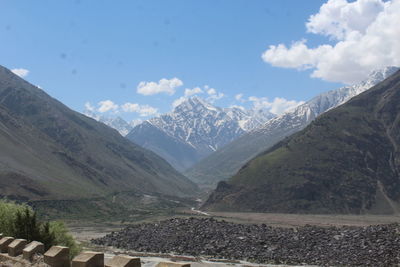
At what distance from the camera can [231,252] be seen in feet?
286

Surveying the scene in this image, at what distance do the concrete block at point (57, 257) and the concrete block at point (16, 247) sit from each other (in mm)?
2966

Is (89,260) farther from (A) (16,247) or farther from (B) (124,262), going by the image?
(A) (16,247)

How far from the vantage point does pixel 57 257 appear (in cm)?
1048

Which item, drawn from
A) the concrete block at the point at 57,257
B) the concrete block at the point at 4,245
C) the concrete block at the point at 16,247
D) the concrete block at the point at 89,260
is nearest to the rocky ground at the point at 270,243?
the concrete block at the point at 4,245

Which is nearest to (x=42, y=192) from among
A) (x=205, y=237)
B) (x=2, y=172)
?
(x=2, y=172)

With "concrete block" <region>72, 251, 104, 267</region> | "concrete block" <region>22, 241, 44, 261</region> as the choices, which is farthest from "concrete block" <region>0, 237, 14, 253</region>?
"concrete block" <region>72, 251, 104, 267</region>

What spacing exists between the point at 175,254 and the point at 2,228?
60598 millimetres

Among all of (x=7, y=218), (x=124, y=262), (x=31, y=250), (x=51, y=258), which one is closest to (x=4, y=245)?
(x=31, y=250)

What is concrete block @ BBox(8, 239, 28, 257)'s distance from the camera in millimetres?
13086

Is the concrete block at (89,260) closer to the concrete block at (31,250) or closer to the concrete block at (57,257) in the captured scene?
the concrete block at (57,257)

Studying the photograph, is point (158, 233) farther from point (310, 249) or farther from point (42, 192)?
point (42, 192)

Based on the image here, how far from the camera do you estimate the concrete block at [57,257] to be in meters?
10.5

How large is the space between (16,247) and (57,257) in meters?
3.36

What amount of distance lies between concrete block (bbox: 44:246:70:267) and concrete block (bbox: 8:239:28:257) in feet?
9.73
